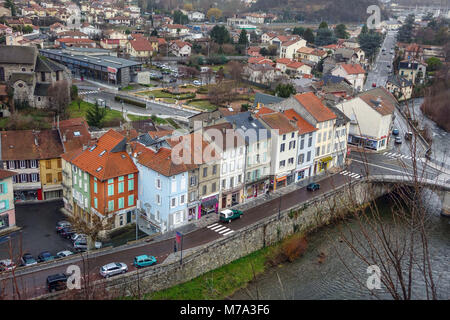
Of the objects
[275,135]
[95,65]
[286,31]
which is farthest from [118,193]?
[286,31]

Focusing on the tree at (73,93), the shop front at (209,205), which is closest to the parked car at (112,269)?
the shop front at (209,205)

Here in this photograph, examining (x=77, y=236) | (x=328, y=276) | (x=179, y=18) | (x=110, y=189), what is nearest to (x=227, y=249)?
(x=328, y=276)

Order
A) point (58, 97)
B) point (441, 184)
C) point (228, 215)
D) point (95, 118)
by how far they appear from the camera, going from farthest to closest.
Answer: point (58, 97) < point (95, 118) < point (441, 184) < point (228, 215)

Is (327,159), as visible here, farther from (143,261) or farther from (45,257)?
(45,257)

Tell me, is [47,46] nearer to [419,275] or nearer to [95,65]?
[95,65]

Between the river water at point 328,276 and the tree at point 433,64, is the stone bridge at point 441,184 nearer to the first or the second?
the river water at point 328,276
